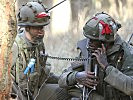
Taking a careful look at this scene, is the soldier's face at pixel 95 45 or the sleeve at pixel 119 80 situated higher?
the soldier's face at pixel 95 45

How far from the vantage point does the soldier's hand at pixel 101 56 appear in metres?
5.61

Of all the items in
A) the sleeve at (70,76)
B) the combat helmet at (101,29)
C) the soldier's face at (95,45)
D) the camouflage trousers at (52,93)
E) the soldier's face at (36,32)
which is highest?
the combat helmet at (101,29)

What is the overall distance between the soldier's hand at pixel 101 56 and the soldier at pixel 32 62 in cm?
94

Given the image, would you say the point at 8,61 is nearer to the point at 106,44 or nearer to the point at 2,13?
the point at 2,13

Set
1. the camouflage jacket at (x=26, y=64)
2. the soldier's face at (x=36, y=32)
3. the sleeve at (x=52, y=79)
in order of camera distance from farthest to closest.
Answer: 1. the sleeve at (x=52, y=79)
2. the soldier's face at (x=36, y=32)
3. the camouflage jacket at (x=26, y=64)

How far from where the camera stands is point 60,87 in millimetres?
6352

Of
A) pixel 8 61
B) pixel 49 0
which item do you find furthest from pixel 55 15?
pixel 8 61

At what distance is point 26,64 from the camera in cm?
623

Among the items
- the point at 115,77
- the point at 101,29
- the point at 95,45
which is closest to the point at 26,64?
the point at 95,45

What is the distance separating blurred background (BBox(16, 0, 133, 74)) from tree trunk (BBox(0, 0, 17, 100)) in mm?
6307

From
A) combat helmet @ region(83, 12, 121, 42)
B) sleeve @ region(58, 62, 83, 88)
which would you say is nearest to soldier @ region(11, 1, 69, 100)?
sleeve @ region(58, 62, 83, 88)

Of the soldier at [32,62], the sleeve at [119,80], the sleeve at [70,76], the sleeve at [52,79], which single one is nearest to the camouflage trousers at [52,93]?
the soldier at [32,62]

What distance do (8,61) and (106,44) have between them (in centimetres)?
202

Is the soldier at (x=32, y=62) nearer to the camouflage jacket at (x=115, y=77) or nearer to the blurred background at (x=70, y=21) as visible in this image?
the camouflage jacket at (x=115, y=77)
